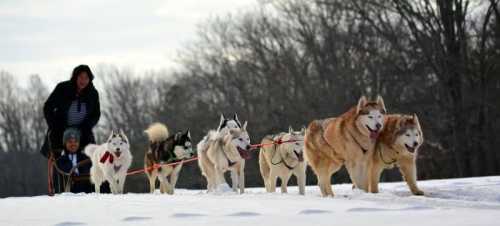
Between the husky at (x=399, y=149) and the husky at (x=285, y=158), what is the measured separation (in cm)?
207

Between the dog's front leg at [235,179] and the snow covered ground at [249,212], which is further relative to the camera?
the dog's front leg at [235,179]

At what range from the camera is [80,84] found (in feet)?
44.0

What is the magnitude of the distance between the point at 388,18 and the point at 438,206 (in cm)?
2383

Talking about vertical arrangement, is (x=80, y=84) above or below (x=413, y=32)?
below

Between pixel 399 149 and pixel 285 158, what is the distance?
292cm

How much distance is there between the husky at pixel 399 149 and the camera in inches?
428

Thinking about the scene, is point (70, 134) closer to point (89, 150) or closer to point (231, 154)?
point (89, 150)

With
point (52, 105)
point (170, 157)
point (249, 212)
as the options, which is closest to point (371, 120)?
point (249, 212)

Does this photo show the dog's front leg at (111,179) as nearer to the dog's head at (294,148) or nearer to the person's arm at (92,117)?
the person's arm at (92,117)

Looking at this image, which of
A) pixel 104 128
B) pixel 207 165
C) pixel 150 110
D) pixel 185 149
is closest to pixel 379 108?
pixel 207 165

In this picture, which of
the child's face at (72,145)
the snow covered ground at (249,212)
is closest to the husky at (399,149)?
the snow covered ground at (249,212)

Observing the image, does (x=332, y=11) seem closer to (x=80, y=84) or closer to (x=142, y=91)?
(x=80, y=84)

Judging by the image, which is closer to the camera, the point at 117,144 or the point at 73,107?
the point at 73,107

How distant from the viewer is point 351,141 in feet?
36.6
